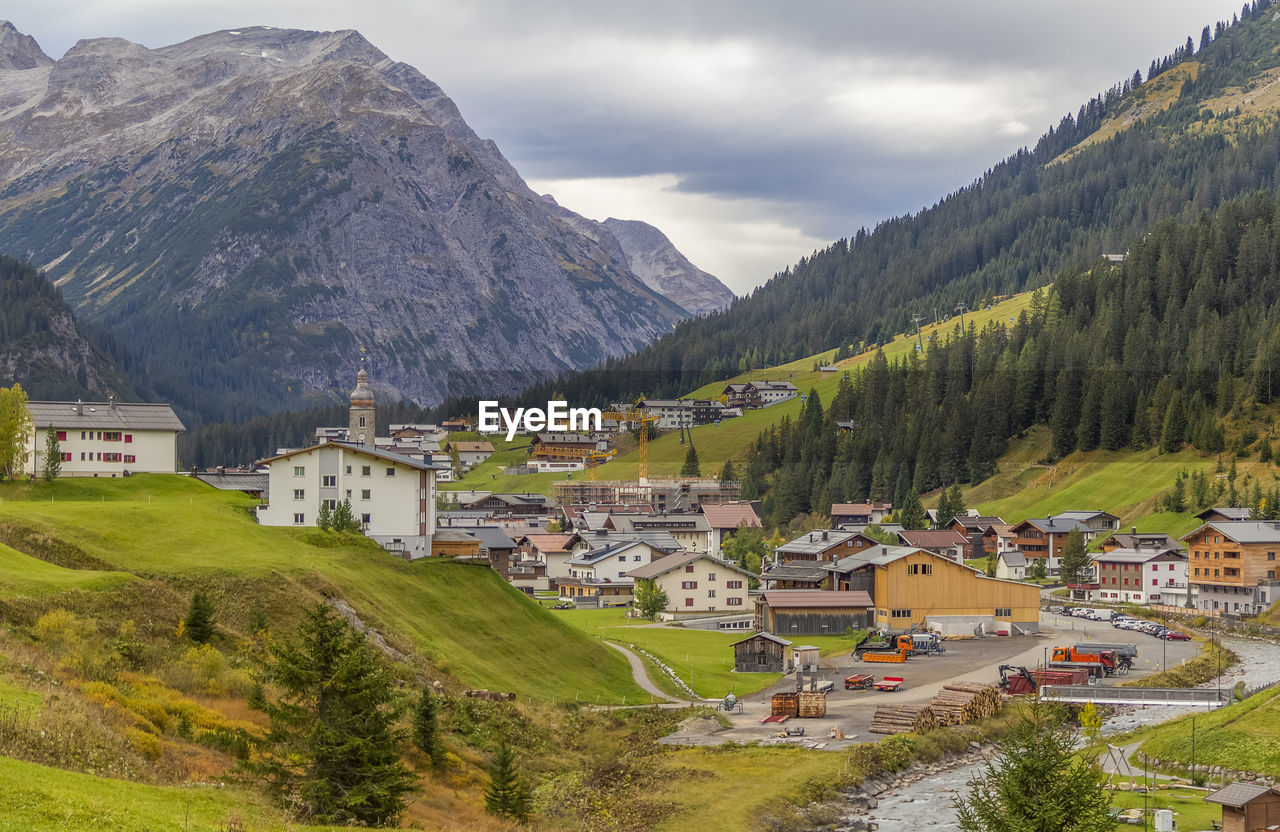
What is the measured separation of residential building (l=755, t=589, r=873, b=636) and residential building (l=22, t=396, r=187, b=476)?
49318mm

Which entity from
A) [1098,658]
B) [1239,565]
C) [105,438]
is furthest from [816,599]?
[105,438]

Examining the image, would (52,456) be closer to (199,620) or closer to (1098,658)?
(199,620)

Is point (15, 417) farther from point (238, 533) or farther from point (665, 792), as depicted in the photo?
point (665, 792)

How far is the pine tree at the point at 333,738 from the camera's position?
32656mm

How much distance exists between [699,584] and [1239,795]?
261ft

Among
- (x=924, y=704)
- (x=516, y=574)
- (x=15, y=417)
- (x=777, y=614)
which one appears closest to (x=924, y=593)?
(x=777, y=614)

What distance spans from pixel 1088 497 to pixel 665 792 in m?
125

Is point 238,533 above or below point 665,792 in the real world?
above

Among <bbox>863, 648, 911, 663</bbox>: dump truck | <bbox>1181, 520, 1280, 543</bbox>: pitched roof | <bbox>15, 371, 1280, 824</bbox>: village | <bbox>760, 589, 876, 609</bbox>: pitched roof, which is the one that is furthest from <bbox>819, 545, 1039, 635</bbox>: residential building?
<bbox>1181, 520, 1280, 543</bbox>: pitched roof

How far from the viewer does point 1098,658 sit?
283 feet

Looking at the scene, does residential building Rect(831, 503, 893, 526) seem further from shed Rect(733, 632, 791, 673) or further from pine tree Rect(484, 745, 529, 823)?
pine tree Rect(484, 745, 529, 823)

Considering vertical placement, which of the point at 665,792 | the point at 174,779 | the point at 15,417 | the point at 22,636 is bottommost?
the point at 665,792

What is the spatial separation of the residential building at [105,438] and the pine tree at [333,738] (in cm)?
6729

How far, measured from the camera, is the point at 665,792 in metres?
52.1
